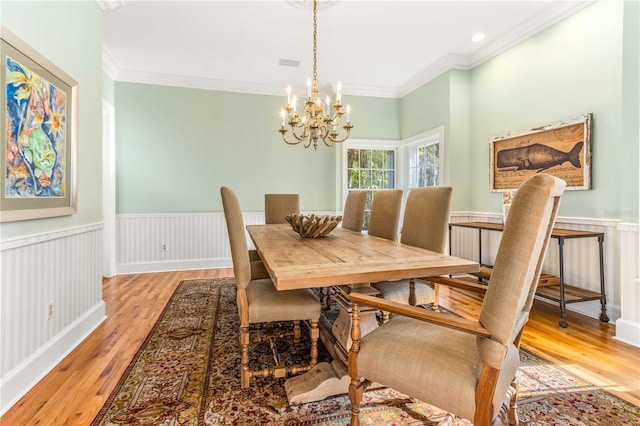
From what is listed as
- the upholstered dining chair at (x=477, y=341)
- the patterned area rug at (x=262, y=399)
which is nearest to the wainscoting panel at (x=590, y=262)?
the patterned area rug at (x=262, y=399)

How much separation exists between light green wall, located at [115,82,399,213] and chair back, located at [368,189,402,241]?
242 centimetres

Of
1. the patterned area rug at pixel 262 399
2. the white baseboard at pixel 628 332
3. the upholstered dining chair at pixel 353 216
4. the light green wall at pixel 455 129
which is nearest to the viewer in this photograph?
the patterned area rug at pixel 262 399

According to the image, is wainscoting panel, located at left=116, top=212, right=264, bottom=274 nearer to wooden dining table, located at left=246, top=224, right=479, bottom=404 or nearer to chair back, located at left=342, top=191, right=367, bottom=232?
chair back, located at left=342, top=191, right=367, bottom=232

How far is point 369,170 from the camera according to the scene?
5316 millimetres

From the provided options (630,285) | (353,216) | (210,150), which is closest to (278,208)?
(353,216)

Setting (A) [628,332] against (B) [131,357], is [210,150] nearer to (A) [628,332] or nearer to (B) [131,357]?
(B) [131,357]

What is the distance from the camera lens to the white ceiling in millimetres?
3025

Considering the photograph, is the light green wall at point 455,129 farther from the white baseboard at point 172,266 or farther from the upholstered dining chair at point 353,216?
the white baseboard at point 172,266

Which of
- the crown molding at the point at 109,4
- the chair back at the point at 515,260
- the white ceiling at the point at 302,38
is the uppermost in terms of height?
the white ceiling at the point at 302,38

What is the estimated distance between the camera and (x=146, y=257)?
4.61m

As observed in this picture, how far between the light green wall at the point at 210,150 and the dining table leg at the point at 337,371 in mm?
3518

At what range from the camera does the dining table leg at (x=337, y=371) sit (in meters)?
1.62

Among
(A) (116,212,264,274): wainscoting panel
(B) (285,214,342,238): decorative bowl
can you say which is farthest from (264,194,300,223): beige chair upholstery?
(B) (285,214,342,238): decorative bowl

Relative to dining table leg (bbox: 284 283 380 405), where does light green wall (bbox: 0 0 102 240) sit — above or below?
above
